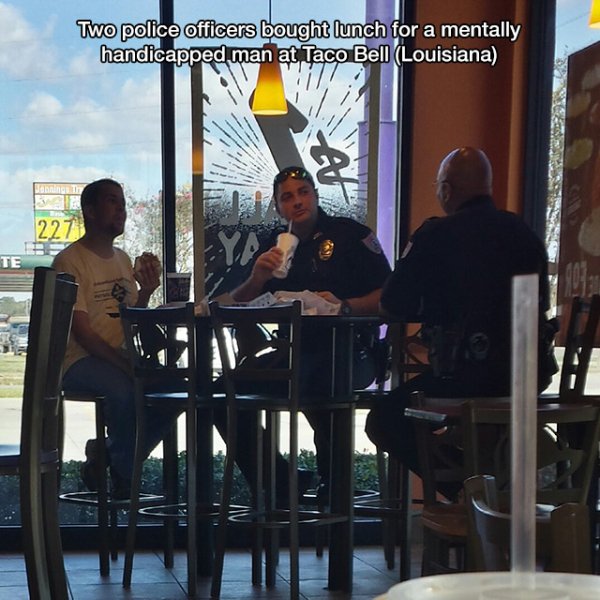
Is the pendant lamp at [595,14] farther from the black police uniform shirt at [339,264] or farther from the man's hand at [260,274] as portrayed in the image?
the man's hand at [260,274]

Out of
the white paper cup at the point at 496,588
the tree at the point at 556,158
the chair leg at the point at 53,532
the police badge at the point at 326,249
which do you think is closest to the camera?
the white paper cup at the point at 496,588

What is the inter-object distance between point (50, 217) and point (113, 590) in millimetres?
1726

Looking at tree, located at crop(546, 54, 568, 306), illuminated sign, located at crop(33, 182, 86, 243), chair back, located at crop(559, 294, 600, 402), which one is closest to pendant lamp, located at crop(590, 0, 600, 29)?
chair back, located at crop(559, 294, 600, 402)

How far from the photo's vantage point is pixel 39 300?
2.23 metres

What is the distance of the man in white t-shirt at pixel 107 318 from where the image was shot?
434 centimetres

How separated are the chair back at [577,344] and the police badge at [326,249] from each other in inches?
→ 45.9

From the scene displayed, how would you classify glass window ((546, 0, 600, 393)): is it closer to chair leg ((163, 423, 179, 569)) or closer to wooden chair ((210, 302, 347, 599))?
wooden chair ((210, 302, 347, 599))

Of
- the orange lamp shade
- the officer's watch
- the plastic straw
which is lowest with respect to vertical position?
the officer's watch

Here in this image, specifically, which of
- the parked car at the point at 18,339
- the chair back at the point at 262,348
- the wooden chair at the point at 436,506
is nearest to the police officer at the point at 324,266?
the chair back at the point at 262,348

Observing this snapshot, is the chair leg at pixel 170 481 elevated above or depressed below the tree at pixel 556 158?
below

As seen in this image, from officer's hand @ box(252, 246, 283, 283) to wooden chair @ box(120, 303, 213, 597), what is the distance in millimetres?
581

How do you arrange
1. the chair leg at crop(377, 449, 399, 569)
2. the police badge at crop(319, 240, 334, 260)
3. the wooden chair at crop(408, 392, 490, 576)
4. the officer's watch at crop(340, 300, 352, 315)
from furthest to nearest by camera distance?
the police badge at crop(319, 240, 334, 260)
the chair leg at crop(377, 449, 399, 569)
the officer's watch at crop(340, 300, 352, 315)
the wooden chair at crop(408, 392, 490, 576)

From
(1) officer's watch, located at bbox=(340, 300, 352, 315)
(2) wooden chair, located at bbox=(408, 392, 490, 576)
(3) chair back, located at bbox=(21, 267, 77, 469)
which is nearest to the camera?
(3) chair back, located at bbox=(21, 267, 77, 469)

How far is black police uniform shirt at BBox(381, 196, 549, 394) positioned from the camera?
11.5 feet
